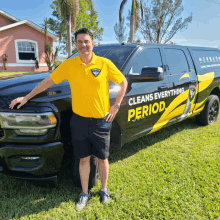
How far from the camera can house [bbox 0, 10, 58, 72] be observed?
1630 centimetres

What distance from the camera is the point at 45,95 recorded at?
2.10 metres

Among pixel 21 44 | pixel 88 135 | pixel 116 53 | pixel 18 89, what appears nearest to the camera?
pixel 88 135

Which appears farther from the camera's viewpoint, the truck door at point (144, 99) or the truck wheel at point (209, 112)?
the truck wheel at point (209, 112)

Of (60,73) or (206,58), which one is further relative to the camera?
(206,58)

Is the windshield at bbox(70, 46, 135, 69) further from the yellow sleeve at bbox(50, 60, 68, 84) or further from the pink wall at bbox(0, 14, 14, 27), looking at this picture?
the pink wall at bbox(0, 14, 14, 27)

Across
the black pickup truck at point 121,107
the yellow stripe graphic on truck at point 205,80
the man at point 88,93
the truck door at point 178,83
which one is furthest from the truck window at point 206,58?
the man at point 88,93

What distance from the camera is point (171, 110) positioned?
3475mm

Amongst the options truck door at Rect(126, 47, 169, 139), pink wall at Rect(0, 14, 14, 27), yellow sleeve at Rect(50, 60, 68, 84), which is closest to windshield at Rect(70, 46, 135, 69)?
truck door at Rect(126, 47, 169, 139)

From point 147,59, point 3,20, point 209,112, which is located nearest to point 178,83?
point 147,59

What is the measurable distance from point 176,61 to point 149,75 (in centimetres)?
135

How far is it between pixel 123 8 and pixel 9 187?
16.1 m

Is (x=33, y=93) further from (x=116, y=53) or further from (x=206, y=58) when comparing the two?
(x=206, y=58)

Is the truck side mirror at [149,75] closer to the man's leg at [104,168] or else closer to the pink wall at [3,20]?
the man's leg at [104,168]

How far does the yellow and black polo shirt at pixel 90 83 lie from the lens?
1932 millimetres
